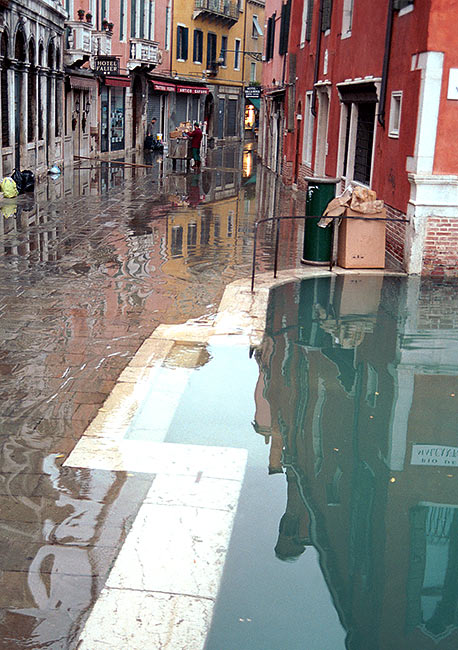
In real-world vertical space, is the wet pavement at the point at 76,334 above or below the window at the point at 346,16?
below

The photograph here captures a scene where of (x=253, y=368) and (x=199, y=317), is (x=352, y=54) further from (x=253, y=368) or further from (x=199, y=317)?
(x=253, y=368)

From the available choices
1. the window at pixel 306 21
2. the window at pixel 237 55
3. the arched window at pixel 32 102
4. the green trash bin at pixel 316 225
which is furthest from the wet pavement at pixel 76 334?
the window at pixel 237 55

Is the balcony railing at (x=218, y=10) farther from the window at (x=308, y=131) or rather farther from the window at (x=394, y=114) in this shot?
the window at (x=394, y=114)

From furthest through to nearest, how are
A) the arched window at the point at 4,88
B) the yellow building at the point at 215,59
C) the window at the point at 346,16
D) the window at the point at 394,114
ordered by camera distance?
the yellow building at the point at 215,59 < the arched window at the point at 4,88 < the window at the point at 346,16 < the window at the point at 394,114

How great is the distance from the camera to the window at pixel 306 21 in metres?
22.9

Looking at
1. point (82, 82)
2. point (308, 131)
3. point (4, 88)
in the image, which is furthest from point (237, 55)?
point (4, 88)

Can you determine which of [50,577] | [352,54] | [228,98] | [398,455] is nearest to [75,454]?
[50,577]

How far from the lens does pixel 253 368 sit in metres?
7.31

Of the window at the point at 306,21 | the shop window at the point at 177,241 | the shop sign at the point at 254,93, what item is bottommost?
the shop window at the point at 177,241

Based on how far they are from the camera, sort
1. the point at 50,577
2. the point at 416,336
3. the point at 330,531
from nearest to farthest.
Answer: the point at 50,577
the point at 330,531
the point at 416,336

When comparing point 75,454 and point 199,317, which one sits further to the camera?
point 199,317

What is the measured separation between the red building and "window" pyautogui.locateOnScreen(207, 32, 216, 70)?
1267 inches

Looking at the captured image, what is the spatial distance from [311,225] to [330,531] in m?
7.69

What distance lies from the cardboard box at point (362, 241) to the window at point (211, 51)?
4151 cm
